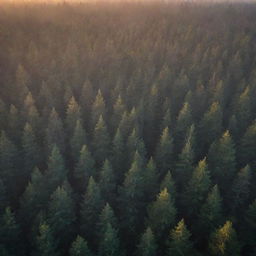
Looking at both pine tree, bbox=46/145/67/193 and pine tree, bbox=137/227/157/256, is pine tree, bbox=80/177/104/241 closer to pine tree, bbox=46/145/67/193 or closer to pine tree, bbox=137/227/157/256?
pine tree, bbox=46/145/67/193

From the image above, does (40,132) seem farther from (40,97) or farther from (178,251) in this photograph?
(178,251)

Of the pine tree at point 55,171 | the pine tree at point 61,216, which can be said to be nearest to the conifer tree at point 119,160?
the pine tree at point 55,171

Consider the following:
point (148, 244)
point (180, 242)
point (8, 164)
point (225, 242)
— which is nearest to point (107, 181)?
point (148, 244)

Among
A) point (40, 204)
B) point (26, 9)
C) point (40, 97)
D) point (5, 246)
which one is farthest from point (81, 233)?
point (26, 9)

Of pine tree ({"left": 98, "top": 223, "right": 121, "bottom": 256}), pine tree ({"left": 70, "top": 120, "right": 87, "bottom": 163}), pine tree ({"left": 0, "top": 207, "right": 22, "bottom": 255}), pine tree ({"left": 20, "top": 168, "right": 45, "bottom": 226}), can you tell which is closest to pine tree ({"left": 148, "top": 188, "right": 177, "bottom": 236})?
pine tree ({"left": 98, "top": 223, "right": 121, "bottom": 256})

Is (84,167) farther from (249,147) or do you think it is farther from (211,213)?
(249,147)

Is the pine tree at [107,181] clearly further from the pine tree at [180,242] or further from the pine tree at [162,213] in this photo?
the pine tree at [180,242]
